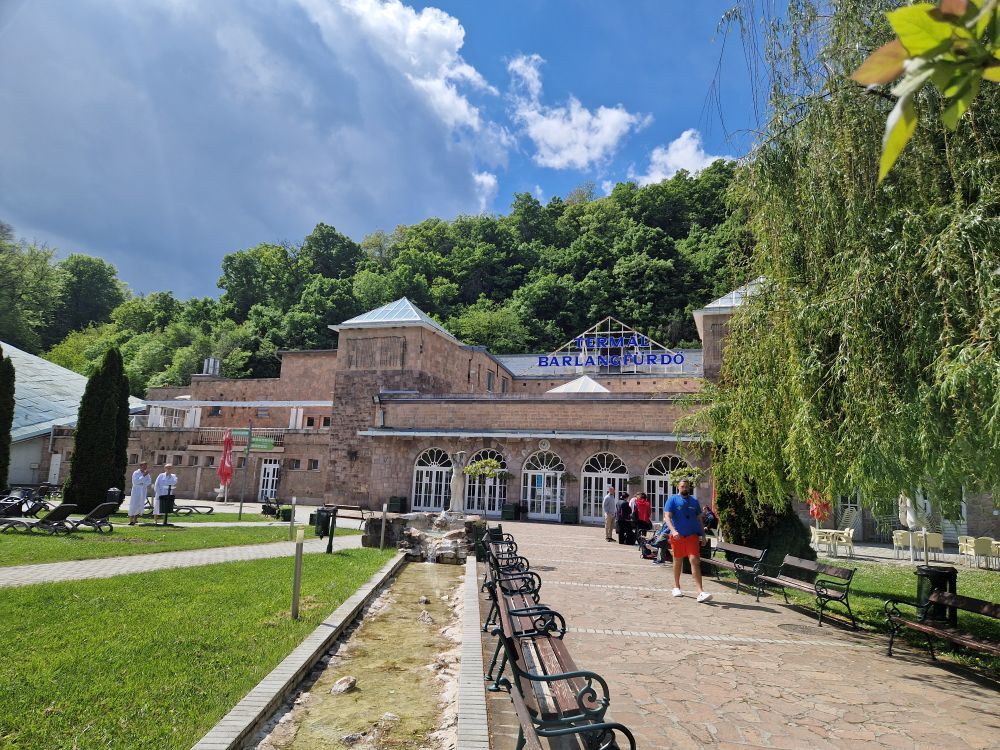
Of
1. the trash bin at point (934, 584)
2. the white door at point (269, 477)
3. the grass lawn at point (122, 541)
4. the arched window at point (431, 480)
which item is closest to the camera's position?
the trash bin at point (934, 584)

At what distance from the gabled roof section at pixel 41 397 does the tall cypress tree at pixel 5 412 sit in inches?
715

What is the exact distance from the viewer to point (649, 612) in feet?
27.0

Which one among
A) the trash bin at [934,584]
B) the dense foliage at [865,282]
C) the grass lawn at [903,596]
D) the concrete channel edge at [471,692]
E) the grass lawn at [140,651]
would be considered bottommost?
the grass lawn at [903,596]

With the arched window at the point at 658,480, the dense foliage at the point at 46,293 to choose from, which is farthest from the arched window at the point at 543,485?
the dense foliage at the point at 46,293

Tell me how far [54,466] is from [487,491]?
27.1 meters

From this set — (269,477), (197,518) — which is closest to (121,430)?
(197,518)

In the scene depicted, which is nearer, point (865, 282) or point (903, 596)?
point (865, 282)

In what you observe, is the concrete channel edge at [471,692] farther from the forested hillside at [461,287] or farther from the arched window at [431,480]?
the forested hillside at [461,287]

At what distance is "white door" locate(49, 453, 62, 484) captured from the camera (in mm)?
35406

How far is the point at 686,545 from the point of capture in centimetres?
912

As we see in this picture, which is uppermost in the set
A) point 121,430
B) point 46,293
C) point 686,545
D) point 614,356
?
point 46,293

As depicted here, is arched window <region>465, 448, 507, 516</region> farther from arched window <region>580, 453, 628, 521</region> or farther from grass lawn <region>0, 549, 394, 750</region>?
grass lawn <region>0, 549, 394, 750</region>

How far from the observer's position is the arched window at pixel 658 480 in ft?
74.8

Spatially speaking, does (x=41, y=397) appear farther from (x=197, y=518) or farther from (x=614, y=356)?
(x=614, y=356)
